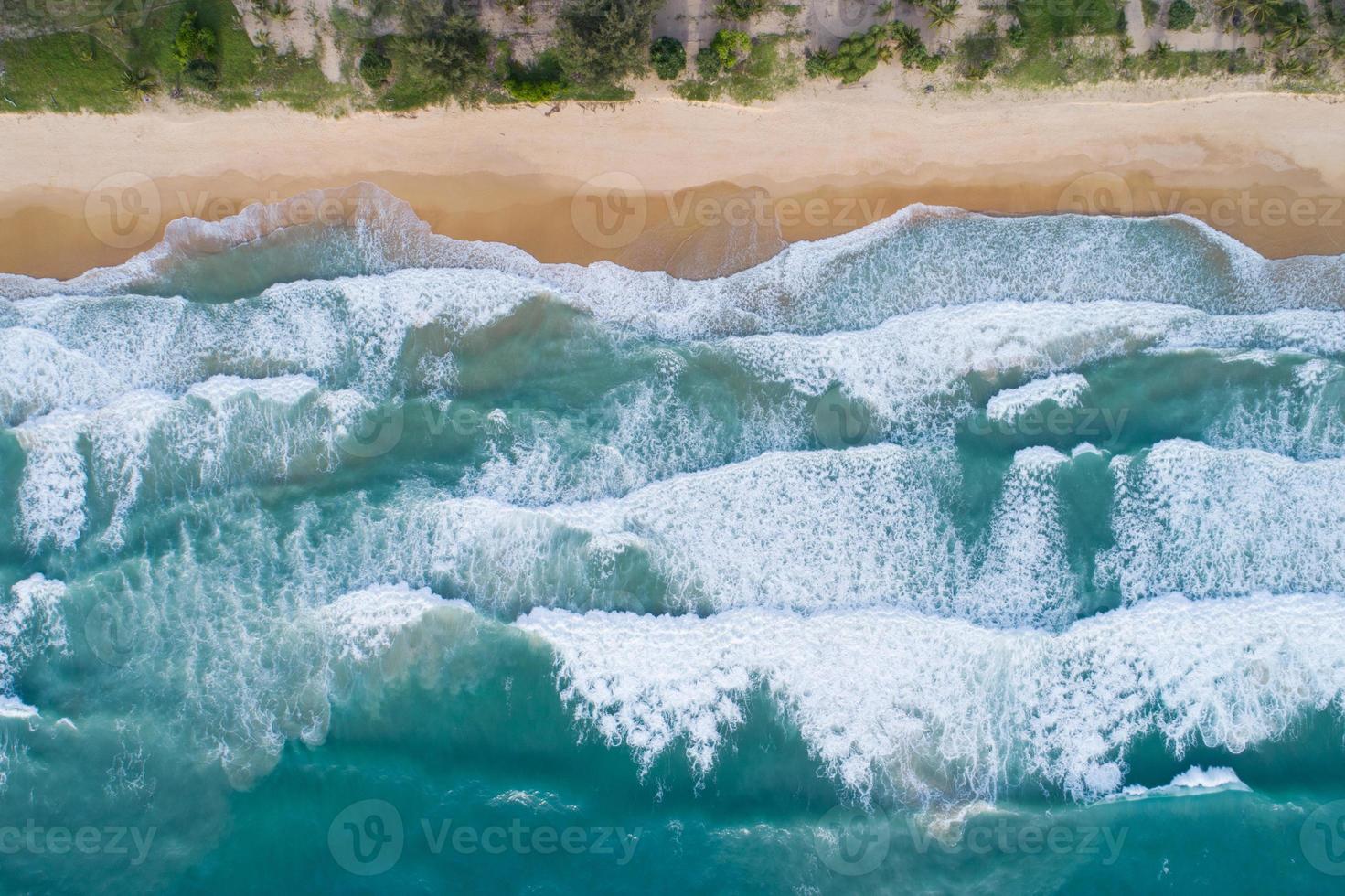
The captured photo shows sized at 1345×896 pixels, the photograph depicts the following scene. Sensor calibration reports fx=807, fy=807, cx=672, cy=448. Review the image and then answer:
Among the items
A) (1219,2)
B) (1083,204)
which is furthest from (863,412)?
(1219,2)

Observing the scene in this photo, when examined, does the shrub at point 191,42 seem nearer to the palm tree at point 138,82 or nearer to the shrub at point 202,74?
the shrub at point 202,74

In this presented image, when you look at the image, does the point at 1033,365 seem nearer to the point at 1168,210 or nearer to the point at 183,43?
the point at 1168,210

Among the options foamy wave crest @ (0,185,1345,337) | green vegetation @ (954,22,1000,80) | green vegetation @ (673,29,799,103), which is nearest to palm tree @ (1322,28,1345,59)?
foamy wave crest @ (0,185,1345,337)

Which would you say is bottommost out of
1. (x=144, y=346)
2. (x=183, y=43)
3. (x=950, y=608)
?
(x=950, y=608)

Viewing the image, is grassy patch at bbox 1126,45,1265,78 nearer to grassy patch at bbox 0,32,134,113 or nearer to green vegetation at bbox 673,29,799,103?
green vegetation at bbox 673,29,799,103

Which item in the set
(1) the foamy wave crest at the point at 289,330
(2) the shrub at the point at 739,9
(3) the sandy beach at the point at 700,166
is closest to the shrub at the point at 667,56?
(3) the sandy beach at the point at 700,166

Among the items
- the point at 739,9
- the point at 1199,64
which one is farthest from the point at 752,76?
the point at 1199,64

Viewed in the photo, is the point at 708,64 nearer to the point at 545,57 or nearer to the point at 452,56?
the point at 545,57
